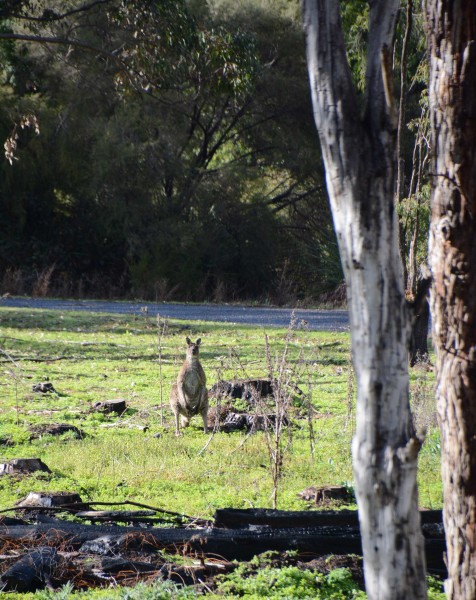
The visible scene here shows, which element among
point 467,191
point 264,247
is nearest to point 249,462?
point 467,191

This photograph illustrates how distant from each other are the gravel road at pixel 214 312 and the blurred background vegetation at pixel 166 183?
3351 millimetres

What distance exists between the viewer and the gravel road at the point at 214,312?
20594mm

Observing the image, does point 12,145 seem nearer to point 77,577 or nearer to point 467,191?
point 77,577

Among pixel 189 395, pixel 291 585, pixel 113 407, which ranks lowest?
pixel 291 585

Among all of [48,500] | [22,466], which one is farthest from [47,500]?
[22,466]

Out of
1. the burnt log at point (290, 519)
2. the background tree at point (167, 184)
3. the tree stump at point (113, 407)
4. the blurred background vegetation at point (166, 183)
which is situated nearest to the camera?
the burnt log at point (290, 519)

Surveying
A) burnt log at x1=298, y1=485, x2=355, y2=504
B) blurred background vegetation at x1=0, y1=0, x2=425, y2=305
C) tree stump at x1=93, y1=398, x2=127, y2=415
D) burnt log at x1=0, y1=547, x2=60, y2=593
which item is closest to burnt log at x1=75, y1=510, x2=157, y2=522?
burnt log at x1=0, y1=547, x2=60, y2=593

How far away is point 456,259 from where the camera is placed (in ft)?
14.2

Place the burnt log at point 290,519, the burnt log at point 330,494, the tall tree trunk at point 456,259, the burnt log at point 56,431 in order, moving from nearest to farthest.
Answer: the tall tree trunk at point 456,259 < the burnt log at point 290,519 < the burnt log at point 330,494 < the burnt log at point 56,431

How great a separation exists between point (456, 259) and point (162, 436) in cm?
586

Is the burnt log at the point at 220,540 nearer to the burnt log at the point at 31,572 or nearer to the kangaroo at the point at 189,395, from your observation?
the burnt log at the point at 31,572

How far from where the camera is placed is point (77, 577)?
542 cm

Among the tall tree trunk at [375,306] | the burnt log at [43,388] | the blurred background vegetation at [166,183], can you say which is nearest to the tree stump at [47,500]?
the tall tree trunk at [375,306]

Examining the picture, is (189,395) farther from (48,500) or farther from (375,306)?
(375,306)
